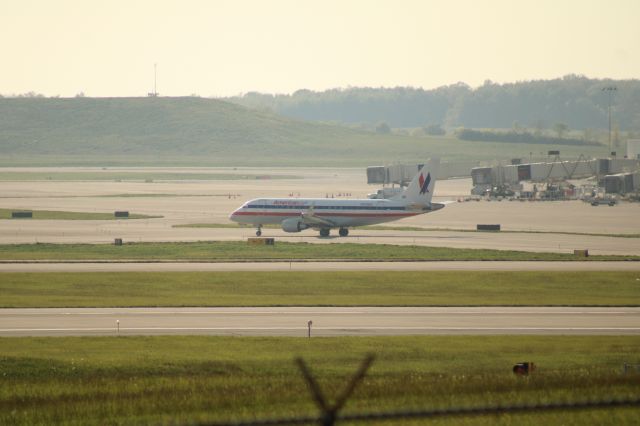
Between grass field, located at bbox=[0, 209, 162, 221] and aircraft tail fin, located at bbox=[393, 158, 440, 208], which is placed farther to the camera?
grass field, located at bbox=[0, 209, 162, 221]

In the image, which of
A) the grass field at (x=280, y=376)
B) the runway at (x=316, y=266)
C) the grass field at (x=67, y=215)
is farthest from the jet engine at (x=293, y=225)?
the grass field at (x=280, y=376)

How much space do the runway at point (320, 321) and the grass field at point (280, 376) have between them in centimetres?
225

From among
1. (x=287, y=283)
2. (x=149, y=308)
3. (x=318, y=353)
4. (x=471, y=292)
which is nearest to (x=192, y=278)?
(x=287, y=283)

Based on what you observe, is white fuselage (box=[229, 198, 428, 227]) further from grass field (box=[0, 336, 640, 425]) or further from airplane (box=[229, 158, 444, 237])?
grass field (box=[0, 336, 640, 425])

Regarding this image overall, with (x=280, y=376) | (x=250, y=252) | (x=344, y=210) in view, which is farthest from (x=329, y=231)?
(x=280, y=376)

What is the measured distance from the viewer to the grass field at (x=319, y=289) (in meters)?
52.5

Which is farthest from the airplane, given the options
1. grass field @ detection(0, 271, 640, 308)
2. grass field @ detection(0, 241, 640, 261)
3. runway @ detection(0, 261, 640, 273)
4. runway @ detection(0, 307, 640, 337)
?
runway @ detection(0, 307, 640, 337)

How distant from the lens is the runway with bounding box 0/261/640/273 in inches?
2623

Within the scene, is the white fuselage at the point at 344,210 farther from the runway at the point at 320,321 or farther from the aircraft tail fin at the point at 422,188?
the runway at the point at 320,321

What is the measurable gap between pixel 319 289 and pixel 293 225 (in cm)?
3553

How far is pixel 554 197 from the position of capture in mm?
151750

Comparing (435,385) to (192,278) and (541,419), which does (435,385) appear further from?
(192,278)

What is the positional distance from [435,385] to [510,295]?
30167 millimetres

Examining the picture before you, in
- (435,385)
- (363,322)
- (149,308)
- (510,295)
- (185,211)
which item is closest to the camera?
(435,385)
